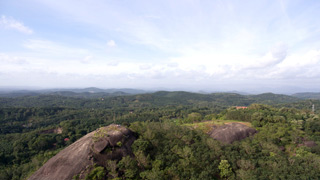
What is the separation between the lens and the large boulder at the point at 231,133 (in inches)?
1461

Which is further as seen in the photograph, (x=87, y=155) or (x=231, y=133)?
(x=231, y=133)

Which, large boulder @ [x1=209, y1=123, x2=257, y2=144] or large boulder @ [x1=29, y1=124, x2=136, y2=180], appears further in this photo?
large boulder @ [x1=209, y1=123, x2=257, y2=144]

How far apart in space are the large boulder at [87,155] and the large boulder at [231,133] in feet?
76.0

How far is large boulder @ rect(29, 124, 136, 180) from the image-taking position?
73.8 feet

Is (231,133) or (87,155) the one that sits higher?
(87,155)

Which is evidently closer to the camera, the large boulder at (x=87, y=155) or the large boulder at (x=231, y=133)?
the large boulder at (x=87, y=155)

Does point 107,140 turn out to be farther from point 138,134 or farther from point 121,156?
point 138,134

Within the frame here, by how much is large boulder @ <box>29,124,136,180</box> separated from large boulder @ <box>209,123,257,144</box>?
76.0ft

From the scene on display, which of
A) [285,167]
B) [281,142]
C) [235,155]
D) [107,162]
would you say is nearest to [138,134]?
[107,162]

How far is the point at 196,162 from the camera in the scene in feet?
78.5

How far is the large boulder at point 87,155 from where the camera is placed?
22.5 metres

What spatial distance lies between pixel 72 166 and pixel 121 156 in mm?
7443

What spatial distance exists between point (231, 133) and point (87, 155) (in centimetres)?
3374

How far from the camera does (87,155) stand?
2394 cm
